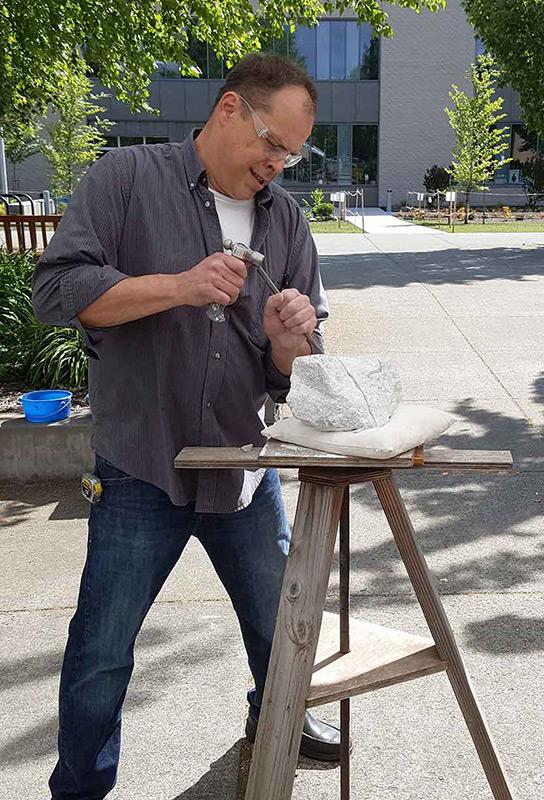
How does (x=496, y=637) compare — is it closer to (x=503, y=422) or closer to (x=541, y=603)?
(x=541, y=603)

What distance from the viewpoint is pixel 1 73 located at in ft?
34.3

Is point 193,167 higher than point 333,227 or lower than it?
higher

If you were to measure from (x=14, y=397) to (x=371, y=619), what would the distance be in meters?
3.70

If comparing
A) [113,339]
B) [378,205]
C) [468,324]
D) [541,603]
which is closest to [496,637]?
[541,603]

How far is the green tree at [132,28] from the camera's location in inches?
350

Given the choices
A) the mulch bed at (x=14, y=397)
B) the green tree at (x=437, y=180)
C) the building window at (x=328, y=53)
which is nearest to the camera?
the mulch bed at (x=14, y=397)

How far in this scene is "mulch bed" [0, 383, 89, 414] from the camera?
6161 mm

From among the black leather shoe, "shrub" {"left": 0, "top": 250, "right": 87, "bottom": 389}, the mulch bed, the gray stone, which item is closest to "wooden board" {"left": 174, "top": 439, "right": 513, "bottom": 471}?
the gray stone

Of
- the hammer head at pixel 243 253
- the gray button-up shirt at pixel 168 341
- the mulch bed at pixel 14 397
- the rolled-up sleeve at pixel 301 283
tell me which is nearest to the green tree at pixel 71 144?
the mulch bed at pixel 14 397

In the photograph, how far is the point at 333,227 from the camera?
86.6ft

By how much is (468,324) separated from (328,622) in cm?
791

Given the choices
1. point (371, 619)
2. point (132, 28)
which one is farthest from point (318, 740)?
point (132, 28)

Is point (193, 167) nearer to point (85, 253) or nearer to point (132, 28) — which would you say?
point (85, 253)

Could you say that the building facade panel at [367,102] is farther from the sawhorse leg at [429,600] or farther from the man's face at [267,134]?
the sawhorse leg at [429,600]
